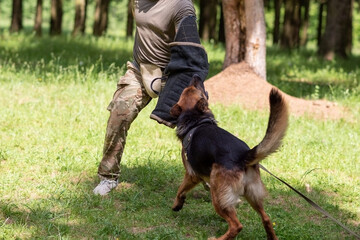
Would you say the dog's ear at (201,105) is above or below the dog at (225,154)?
above

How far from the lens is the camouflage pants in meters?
5.58

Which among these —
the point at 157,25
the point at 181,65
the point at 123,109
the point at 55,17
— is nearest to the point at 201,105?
the point at 181,65

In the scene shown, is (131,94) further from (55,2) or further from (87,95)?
(55,2)

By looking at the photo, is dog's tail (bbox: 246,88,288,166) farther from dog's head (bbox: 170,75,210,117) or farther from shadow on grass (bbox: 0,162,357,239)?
shadow on grass (bbox: 0,162,357,239)

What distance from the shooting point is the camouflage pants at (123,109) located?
5578 millimetres

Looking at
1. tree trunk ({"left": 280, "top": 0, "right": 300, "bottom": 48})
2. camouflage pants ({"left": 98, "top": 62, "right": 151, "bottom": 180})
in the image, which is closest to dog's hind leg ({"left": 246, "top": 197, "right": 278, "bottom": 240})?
camouflage pants ({"left": 98, "top": 62, "right": 151, "bottom": 180})

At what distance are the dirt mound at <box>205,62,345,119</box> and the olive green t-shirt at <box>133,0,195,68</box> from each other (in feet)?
15.0

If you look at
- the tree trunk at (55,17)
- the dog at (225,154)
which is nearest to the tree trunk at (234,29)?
the dog at (225,154)

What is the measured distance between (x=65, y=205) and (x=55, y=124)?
307 centimetres

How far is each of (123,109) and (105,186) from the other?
91cm

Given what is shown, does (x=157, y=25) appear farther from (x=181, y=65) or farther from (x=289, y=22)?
(x=289, y=22)

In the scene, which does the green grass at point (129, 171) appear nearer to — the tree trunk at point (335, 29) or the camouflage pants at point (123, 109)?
the camouflage pants at point (123, 109)

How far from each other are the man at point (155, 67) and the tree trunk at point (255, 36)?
5345 mm

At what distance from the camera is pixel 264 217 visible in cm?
459
